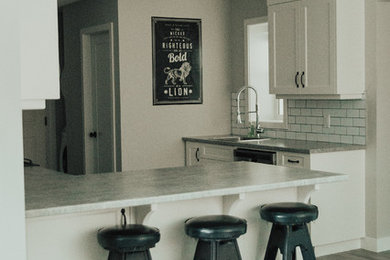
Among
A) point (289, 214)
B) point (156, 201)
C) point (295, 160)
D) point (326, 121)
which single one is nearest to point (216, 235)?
point (156, 201)

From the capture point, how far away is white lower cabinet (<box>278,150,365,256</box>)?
5.34 meters

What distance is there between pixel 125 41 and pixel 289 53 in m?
1.64

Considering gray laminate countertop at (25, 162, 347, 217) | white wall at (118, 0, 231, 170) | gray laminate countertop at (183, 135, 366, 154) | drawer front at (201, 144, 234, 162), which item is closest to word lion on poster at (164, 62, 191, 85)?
white wall at (118, 0, 231, 170)

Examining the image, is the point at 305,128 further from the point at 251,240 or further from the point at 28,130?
the point at 28,130

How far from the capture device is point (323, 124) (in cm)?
592

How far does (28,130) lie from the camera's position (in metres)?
8.87

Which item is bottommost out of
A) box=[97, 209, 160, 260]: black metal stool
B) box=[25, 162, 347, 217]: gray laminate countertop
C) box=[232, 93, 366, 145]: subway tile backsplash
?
box=[97, 209, 160, 260]: black metal stool

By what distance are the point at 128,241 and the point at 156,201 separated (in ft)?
0.78

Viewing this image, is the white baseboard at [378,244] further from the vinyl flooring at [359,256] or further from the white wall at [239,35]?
the white wall at [239,35]

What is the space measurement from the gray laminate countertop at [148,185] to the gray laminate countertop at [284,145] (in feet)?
3.44

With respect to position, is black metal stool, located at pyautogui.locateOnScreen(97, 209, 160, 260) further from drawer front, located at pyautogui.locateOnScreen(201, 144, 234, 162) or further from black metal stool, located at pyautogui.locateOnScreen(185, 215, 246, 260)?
drawer front, located at pyautogui.locateOnScreen(201, 144, 234, 162)

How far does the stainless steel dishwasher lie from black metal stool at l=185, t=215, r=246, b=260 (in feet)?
6.93

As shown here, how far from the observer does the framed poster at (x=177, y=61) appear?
21.8 feet

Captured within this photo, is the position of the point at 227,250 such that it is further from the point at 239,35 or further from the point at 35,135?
the point at 35,135
